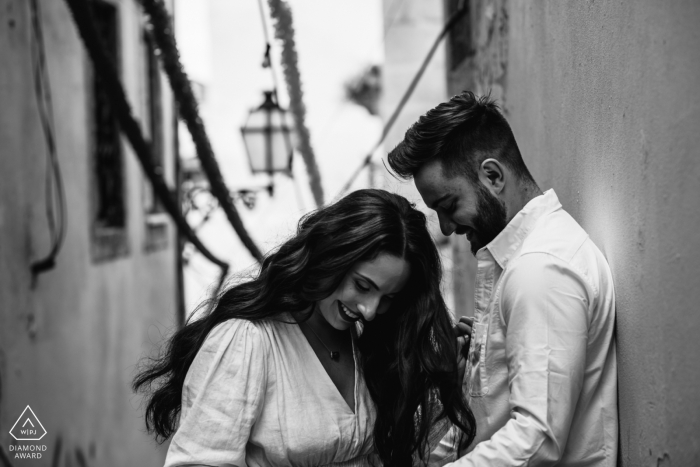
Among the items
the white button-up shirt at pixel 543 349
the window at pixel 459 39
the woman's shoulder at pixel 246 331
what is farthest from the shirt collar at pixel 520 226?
the window at pixel 459 39

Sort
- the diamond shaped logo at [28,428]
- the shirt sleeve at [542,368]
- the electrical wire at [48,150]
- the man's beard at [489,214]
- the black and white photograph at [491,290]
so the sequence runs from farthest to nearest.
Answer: the electrical wire at [48,150], the diamond shaped logo at [28,428], the man's beard at [489,214], the shirt sleeve at [542,368], the black and white photograph at [491,290]

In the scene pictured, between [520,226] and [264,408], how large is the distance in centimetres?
93

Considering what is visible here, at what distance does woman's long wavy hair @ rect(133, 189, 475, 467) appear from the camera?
7.68 ft

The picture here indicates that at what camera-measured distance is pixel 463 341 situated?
286cm

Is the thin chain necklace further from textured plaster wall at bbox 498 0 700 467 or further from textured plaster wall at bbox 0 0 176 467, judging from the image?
textured plaster wall at bbox 0 0 176 467

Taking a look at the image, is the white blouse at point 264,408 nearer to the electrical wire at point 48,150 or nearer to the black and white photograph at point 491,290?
the black and white photograph at point 491,290

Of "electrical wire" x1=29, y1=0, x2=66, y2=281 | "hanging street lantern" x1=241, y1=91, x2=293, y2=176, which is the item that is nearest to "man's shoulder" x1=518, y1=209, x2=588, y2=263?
"electrical wire" x1=29, y1=0, x2=66, y2=281

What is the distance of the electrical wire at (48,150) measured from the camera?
5195 mm

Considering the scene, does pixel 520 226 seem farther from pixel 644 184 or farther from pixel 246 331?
pixel 246 331

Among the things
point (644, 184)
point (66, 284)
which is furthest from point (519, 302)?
point (66, 284)

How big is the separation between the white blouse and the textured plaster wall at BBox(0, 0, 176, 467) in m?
2.80

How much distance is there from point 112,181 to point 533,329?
636cm

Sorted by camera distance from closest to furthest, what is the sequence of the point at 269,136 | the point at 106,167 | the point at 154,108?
the point at 269,136
the point at 106,167
the point at 154,108

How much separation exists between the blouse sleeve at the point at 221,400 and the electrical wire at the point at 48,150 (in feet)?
11.1
